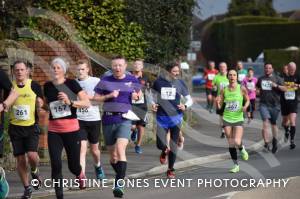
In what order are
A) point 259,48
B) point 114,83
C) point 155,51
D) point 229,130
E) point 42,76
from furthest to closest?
point 259,48 < point 155,51 < point 42,76 < point 229,130 < point 114,83

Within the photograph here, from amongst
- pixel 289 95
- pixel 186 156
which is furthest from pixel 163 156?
pixel 289 95

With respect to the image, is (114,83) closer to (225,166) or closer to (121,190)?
(121,190)

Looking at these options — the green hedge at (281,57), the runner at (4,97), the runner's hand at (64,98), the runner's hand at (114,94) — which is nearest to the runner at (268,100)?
the runner's hand at (114,94)

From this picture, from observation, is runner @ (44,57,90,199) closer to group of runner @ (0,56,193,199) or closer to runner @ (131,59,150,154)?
group of runner @ (0,56,193,199)

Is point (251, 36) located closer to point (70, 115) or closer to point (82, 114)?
point (82, 114)

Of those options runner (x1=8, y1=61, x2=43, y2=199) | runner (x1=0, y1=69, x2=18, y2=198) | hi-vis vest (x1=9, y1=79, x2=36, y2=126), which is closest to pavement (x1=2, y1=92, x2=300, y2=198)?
runner (x1=8, y1=61, x2=43, y2=199)

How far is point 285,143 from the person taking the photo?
20.1 metres

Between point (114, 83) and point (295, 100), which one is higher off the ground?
point (114, 83)

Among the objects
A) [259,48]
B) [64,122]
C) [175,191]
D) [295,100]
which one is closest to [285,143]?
[295,100]

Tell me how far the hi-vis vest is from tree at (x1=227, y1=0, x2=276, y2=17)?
232 feet

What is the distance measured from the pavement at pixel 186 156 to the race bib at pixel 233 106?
1.36 metres

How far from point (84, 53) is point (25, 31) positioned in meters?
1.50

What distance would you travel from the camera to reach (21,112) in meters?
11.7

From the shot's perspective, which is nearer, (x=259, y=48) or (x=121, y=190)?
(x=121, y=190)
